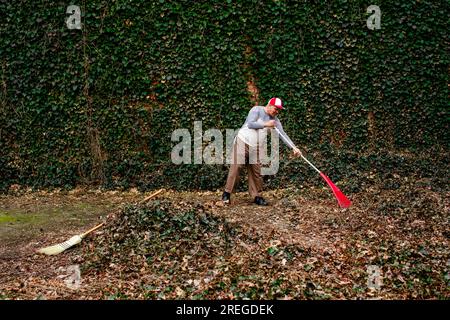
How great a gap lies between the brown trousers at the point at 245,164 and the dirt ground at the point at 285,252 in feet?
1.08

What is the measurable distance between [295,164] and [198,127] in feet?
6.59

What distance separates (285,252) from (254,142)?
3031mm

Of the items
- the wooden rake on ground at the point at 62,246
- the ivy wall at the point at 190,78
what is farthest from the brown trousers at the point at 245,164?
the wooden rake on ground at the point at 62,246

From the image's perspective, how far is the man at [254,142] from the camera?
914cm

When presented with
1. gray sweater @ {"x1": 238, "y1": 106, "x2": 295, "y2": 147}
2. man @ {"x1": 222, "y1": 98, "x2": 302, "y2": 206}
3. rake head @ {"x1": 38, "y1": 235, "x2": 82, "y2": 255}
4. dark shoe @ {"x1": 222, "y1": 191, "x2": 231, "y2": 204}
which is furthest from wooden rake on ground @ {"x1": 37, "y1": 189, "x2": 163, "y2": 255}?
gray sweater @ {"x1": 238, "y1": 106, "x2": 295, "y2": 147}

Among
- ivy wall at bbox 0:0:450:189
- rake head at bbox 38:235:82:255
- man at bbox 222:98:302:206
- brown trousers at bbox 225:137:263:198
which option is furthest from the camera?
ivy wall at bbox 0:0:450:189

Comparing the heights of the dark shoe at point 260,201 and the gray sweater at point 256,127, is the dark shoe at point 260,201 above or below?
below

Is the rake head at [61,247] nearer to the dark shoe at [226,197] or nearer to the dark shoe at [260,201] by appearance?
the dark shoe at [226,197]

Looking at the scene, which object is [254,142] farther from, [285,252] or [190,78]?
[285,252]

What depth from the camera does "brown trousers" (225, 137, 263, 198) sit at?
936cm

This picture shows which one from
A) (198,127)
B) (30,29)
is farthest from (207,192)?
(30,29)

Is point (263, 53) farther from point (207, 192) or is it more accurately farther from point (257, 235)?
point (257, 235)

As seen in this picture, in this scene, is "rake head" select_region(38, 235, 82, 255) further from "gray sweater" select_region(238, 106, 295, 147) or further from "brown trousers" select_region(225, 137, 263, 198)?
"gray sweater" select_region(238, 106, 295, 147)

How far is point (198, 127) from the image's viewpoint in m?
11.0
